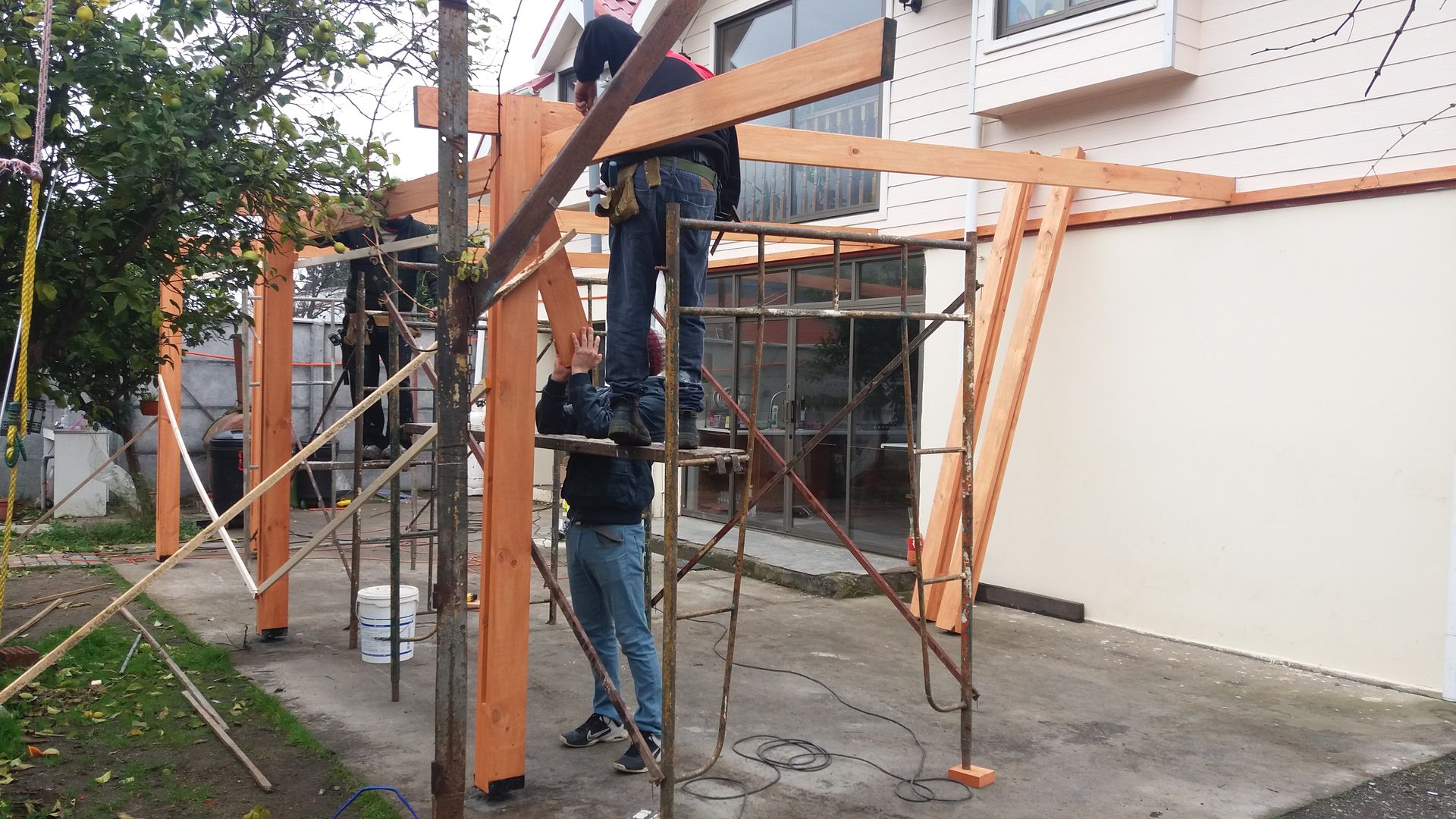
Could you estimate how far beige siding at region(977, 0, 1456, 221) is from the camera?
19.5 feet

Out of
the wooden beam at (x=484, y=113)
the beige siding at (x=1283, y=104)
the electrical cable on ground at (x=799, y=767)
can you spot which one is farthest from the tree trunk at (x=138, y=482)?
the beige siding at (x=1283, y=104)

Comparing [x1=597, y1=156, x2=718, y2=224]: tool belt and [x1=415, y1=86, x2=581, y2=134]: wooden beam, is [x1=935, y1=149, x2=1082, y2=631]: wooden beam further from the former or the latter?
[x1=415, y1=86, x2=581, y2=134]: wooden beam

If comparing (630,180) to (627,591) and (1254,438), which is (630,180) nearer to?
(627,591)

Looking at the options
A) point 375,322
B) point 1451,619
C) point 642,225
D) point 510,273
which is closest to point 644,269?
point 642,225

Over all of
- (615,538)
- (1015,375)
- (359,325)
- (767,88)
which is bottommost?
(615,538)

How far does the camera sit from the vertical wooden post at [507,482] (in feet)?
13.7

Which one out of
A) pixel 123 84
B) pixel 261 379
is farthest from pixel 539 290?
pixel 261 379

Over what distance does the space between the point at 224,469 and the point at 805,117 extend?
27.3 ft

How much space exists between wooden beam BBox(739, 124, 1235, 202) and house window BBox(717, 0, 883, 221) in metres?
2.90

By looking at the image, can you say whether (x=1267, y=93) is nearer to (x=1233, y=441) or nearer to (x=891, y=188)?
(x=1233, y=441)

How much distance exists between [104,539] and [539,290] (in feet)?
28.5

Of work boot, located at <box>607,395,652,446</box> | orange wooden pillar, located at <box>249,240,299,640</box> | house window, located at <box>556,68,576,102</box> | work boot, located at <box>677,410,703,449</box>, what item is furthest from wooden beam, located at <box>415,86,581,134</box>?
house window, located at <box>556,68,576,102</box>

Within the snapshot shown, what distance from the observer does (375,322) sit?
6996mm

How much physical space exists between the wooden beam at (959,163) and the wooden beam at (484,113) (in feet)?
2.66
